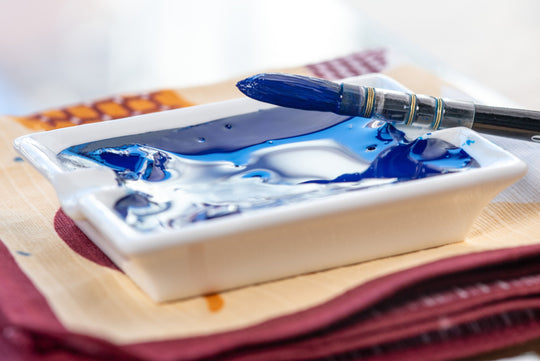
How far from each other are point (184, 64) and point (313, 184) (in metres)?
0.57

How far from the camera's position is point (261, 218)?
47 cm

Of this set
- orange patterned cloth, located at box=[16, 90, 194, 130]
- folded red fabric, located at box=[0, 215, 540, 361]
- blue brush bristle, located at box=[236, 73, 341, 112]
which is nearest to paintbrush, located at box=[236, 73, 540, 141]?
blue brush bristle, located at box=[236, 73, 341, 112]

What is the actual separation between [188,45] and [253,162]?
23.0 inches

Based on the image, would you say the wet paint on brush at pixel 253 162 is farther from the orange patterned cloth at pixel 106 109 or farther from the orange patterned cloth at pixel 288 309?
the orange patterned cloth at pixel 106 109

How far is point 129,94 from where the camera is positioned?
84cm

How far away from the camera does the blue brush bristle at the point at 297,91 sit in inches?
22.8

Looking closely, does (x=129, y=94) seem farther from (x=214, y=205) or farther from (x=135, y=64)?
(x=214, y=205)

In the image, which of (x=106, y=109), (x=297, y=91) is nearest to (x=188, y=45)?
(x=106, y=109)

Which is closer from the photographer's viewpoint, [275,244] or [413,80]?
[275,244]

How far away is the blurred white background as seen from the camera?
100 centimetres

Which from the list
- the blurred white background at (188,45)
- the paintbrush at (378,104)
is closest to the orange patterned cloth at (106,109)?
the blurred white background at (188,45)

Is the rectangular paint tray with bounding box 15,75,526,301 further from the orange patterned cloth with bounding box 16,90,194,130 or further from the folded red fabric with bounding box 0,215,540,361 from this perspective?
the orange patterned cloth with bounding box 16,90,194,130

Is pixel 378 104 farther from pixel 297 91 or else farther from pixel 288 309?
pixel 288 309

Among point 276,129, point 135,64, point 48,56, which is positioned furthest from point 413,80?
point 48,56
